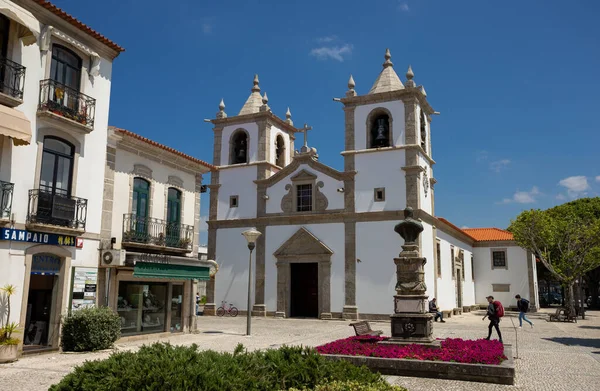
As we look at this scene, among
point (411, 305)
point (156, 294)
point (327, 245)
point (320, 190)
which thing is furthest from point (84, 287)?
point (320, 190)

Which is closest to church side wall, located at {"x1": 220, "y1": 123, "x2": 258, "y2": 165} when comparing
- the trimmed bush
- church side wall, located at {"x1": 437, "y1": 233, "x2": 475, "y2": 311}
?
church side wall, located at {"x1": 437, "y1": 233, "x2": 475, "y2": 311}

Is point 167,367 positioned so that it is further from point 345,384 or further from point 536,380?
point 536,380

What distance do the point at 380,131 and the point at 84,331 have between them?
18.4 metres

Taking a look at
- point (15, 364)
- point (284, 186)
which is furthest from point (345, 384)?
point (284, 186)

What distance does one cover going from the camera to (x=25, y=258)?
1200cm

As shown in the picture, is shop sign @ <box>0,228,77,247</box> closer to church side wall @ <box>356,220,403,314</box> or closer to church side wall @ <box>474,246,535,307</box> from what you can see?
church side wall @ <box>356,220,403,314</box>

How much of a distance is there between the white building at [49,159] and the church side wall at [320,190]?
1456 cm

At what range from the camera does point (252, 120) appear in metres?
30.1

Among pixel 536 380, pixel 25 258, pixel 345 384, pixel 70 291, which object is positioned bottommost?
→ pixel 536 380

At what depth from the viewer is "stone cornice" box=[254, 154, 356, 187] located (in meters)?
26.9

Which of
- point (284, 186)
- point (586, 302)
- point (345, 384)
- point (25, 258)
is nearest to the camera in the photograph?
point (345, 384)

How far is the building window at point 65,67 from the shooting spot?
43.6ft

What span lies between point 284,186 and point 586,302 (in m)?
35.7

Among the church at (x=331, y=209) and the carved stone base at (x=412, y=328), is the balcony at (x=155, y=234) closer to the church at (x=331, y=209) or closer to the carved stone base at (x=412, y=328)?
the carved stone base at (x=412, y=328)
